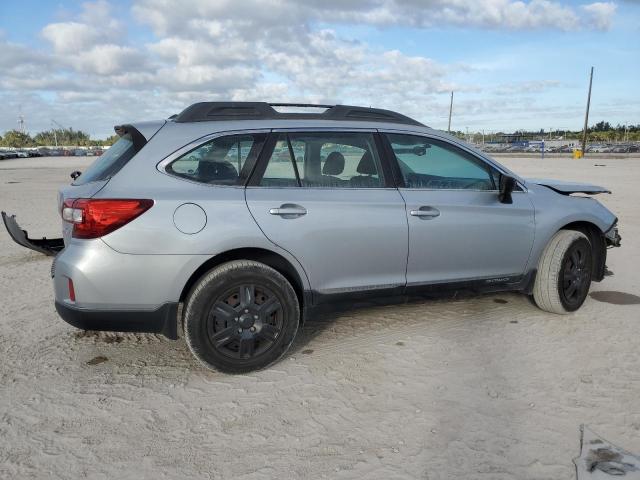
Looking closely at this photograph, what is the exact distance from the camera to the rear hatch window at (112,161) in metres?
3.46

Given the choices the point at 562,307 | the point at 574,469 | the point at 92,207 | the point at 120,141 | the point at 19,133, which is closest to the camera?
the point at 574,469

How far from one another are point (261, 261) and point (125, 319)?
928 mm

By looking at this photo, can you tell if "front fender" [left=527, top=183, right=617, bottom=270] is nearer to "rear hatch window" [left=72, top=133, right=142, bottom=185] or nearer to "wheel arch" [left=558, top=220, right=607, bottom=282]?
"wheel arch" [left=558, top=220, right=607, bottom=282]

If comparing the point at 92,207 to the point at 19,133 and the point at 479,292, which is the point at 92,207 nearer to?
the point at 479,292

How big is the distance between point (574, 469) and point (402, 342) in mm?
1735

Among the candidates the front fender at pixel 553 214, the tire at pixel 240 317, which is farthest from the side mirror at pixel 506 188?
the tire at pixel 240 317

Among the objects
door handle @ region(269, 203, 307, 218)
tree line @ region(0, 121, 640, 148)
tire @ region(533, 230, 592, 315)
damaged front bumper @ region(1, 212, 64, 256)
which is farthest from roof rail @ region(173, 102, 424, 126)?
tree line @ region(0, 121, 640, 148)

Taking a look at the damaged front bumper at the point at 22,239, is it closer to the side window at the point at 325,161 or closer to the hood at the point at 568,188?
the side window at the point at 325,161

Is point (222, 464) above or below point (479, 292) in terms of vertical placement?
below

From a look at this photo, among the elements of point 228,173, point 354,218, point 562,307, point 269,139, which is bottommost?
point 562,307

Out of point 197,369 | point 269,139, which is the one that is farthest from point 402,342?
point 269,139

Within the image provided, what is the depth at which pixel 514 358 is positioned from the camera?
3.83 metres

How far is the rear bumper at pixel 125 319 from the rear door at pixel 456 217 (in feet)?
5.71

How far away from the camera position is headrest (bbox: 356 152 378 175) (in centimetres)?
395
